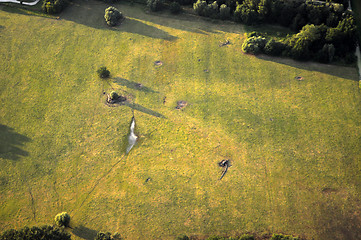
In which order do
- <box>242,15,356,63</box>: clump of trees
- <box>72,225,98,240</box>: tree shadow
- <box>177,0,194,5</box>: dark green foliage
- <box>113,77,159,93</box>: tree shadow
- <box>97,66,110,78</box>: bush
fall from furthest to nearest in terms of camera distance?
<box>177,0,194,5</box>: dark green foliage
<box>242,15,356,63</box>: clump of trees
<box>97,66,110,78</box>: bush
<box>113,77,159,93</box>: tree shadow
<box>72,225,98,240</box>: tree shadow

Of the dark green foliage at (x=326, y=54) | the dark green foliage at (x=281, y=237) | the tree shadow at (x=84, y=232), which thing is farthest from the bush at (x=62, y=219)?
the dark green foliage at (x=326, y=54)

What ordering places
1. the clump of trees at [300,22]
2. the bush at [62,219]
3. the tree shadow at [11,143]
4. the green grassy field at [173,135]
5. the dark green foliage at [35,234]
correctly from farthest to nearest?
the clump of trees at [300,22] < the tree shadow at [11,143] < the green grassy field at [173,135] < the bush at [62,219] < the dark green foliage at [35,234]

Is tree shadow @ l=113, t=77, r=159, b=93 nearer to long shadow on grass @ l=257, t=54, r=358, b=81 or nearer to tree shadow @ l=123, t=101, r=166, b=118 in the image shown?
tree shadow @ l=123, t=101, r=166, b=118

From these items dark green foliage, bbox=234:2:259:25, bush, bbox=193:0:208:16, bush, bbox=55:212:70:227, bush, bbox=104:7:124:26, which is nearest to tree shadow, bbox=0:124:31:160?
bush, bbox=55:212:70:227

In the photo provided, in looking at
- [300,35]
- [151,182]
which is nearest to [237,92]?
[300,35]

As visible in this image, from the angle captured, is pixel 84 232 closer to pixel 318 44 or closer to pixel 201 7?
pixel 201 7

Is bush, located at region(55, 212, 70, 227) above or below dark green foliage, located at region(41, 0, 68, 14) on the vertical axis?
below

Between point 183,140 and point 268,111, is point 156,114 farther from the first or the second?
point 268,111

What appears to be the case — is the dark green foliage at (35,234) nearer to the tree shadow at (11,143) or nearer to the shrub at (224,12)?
the tree shadow at (11,143)
